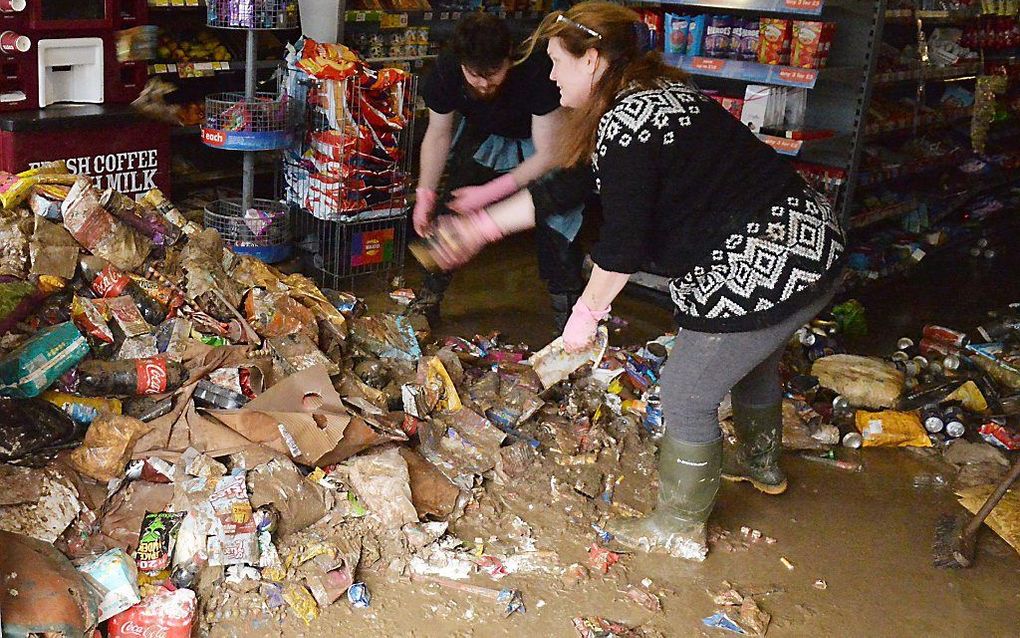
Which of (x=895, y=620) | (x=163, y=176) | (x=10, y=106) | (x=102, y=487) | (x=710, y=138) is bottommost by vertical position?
(x=895, y=620)

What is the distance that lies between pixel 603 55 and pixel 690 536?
162 cm

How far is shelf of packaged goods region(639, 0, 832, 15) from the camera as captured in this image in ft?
16.9

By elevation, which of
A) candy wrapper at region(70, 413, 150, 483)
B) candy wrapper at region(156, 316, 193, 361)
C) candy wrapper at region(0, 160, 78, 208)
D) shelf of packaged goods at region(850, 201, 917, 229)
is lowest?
candy wrapper at region(70, 413, 150, 483)

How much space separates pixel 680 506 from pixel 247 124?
9.86 ft

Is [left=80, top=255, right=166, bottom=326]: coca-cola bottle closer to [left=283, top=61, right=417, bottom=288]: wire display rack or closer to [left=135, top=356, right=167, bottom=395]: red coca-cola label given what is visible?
[left=135, top=356, right=167, bottom=395]: red coca-cola label

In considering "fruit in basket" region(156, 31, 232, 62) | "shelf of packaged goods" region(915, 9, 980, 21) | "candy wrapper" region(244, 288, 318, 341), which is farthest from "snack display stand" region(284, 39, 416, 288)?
"shelf of packaged goods" region(915, 9, 980, 21)

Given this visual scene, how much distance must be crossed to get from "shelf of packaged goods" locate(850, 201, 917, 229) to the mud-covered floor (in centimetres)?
221

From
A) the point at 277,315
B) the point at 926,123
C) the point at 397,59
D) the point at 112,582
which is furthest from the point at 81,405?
the point at 926,123

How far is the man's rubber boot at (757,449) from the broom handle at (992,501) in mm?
669

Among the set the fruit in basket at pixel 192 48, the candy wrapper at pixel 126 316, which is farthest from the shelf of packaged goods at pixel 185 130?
the candy wrapper at pixel 126 316

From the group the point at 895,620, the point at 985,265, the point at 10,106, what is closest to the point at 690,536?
the point at 895,620

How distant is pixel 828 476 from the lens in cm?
430

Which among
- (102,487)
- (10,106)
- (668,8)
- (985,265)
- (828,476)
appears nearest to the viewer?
(102,487)

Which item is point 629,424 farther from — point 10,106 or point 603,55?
point 10,106
